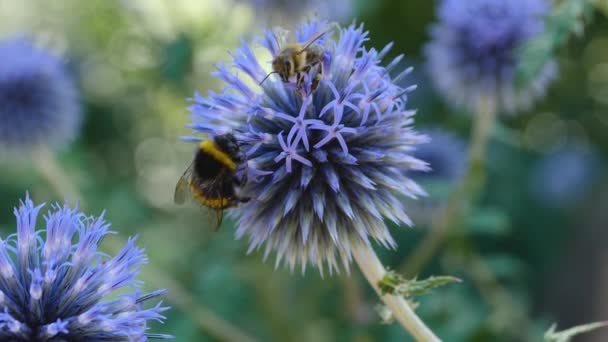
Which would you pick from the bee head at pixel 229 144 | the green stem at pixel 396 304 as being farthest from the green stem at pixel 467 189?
the bee head at pixel 229 144

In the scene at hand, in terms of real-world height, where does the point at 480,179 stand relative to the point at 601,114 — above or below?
below

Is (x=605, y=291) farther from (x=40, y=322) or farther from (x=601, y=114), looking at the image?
(x=40, y=322)

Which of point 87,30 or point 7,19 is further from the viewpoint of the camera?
point 7,19

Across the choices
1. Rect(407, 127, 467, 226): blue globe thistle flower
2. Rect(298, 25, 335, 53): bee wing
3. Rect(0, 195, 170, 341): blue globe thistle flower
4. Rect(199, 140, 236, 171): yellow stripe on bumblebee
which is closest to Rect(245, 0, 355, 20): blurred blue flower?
Rect(407, 127, 467, 226): blue globe thistle flower

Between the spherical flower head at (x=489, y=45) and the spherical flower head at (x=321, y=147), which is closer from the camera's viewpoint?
the spherical flower head at (x=321, y=147)

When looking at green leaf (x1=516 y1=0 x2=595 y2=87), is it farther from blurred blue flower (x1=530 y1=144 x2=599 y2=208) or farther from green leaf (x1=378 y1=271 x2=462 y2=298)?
blurred blue flower (x1=530 y1=144 x2=599 y2=208)

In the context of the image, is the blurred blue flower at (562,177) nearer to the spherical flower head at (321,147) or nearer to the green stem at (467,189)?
the green stem at (467,189)

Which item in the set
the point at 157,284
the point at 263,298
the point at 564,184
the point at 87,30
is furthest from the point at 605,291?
the point at 87,30

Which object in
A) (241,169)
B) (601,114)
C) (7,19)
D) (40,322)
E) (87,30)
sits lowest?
(40,322)
